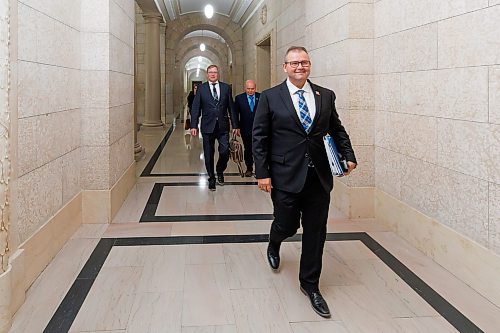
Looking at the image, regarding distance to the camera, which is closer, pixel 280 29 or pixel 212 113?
pixel 212 113

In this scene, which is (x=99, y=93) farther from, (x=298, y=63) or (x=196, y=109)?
(x=298, y=63)

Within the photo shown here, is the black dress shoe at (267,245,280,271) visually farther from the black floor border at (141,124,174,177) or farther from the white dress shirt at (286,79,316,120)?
the black floor border at (141,124,174,177)

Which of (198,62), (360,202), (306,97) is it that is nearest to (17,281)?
(306,97)

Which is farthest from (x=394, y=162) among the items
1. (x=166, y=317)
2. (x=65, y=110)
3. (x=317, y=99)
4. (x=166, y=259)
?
(x=65, y=110)

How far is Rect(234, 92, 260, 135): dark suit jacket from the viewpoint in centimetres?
806

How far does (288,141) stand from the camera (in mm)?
3285

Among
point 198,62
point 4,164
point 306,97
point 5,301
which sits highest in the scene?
point 198,62

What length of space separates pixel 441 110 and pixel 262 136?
1792 millimetres

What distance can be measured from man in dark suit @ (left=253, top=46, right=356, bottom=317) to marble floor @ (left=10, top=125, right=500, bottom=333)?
382 millimetres

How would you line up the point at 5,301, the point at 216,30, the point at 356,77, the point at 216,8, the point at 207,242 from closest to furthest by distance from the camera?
the point at 5,301, the point at 207,242, the point at 356,77, the point at 216,8, the point at 216,30

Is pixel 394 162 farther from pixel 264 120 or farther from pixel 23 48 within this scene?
pixel 23 48

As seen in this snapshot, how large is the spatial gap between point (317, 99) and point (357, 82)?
2.36m

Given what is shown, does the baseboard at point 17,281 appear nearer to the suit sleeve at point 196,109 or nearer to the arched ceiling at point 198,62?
the suit sleeve at point 196,109

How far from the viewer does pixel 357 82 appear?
5.49 metres
